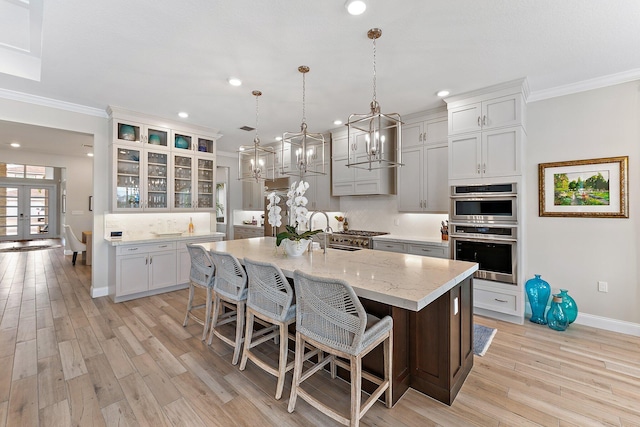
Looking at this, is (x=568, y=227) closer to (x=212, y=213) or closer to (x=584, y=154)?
(x=584, y=154)

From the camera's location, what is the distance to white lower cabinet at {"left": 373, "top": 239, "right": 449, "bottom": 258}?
3816 millimetres

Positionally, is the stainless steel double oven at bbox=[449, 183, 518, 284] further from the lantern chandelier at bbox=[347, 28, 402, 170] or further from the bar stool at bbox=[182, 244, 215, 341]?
the bar stool at bbox=[182, 244, 215, 341]

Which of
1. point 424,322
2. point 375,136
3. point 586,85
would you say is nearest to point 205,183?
point 375,136

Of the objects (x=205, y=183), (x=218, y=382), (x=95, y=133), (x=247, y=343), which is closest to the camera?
A: (x=218, y=382)

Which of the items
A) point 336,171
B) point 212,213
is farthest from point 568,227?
point 212,213

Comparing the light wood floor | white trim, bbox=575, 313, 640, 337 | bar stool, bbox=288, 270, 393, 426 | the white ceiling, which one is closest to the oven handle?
the light wood floor

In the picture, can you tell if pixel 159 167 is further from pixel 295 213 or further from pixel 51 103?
pixel 295 213

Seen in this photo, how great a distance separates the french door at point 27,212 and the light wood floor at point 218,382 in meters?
9.79

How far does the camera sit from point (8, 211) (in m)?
9.98

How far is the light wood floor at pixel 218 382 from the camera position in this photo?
1.83 m

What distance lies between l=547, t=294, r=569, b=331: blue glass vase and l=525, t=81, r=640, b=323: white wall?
40 cm

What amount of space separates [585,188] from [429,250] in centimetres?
185

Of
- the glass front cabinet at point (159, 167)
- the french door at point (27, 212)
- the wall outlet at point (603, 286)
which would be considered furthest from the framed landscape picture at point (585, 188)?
the french door at point (27, 212)

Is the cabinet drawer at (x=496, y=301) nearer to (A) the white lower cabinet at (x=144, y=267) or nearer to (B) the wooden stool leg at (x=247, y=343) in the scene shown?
(B) the wooden stool leg at (x=247, y=343)
